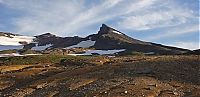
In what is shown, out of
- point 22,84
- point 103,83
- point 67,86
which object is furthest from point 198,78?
point 22,84

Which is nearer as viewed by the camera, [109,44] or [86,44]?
[109,44]

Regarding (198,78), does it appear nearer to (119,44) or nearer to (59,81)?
(59,81)

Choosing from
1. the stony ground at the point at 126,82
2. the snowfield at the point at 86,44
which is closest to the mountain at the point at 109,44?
the snowfield at the point at 86,44

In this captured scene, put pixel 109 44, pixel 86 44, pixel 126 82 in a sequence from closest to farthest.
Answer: pixel 126 82
pixel 109 44
pixel 86 44

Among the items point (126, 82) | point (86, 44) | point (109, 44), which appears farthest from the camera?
point (86, 44)

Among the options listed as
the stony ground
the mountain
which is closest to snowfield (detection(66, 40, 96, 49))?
the mountain

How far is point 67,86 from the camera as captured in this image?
32094 millimetres

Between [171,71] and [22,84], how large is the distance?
14166 millimetres

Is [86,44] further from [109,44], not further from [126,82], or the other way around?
[126,82]

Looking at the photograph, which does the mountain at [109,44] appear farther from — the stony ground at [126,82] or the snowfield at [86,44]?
the stony ground at [126,82]

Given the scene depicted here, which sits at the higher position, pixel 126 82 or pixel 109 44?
pixel 109 44

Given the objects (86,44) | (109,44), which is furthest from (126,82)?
(86,44)

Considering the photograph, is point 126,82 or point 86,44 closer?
point 126,82

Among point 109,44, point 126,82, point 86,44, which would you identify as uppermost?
point 86,44
